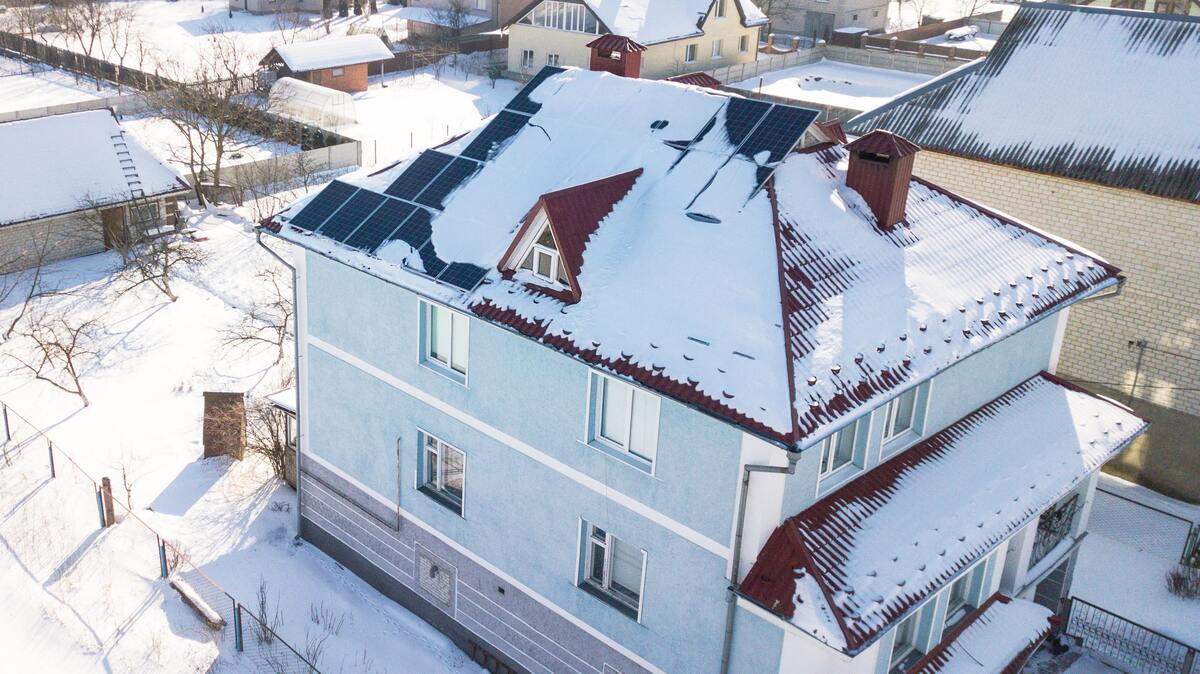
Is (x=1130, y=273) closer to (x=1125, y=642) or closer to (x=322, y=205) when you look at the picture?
(x=1125, y=642)

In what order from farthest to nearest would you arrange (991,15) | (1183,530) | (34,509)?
(991,15) → (1183,530) → (34,509)

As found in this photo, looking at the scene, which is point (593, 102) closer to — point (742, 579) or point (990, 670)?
point (742, 579)

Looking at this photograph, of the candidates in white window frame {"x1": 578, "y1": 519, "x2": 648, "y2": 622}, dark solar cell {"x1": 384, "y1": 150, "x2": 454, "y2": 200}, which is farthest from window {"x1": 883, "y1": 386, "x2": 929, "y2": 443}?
dark solar cell {"x1": 384, "y1": 150, "x2": 454, "y2": 200}

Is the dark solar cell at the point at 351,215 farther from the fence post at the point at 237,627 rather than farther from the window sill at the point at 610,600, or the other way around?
the window sill at the point at 610,600

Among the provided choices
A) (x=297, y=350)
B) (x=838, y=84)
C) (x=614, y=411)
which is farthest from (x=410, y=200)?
(x=838, y=84)

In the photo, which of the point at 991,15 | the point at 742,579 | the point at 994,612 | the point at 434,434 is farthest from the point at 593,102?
the point at 991,15

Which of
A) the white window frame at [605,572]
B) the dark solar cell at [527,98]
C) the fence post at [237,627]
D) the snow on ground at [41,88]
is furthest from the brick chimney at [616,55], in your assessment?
the snow on ground at [41,88]
